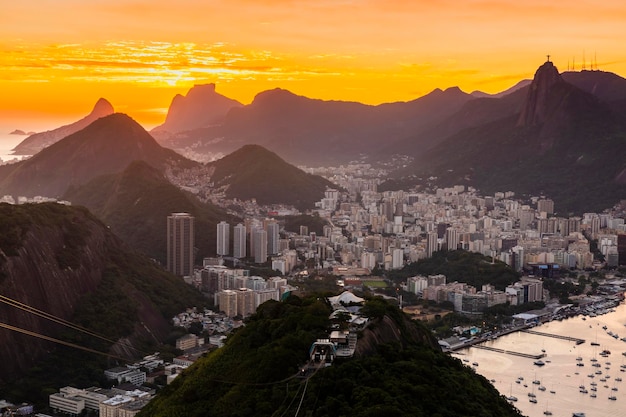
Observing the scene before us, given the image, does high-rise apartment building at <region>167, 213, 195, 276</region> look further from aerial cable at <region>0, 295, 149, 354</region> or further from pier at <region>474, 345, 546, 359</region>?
pier at <region>474, 345, 546, 359</region>

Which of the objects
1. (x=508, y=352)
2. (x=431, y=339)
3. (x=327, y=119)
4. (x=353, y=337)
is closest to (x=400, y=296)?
(x=508, y=352)

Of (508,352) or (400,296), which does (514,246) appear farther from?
(508,352)

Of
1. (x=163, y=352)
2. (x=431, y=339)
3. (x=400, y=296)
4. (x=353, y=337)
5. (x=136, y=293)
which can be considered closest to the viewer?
(x=353, y=337)

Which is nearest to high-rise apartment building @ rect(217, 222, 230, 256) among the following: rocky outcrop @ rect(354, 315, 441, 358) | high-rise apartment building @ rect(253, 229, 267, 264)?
high-rise apartment building @ rect(253, 229, 267, 264)

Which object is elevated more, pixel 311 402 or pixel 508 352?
pixel 311 402

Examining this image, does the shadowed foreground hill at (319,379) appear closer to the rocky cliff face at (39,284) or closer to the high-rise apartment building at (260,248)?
the rocky cliff face at (39,284)

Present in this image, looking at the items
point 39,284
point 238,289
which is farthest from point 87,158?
point 39,284

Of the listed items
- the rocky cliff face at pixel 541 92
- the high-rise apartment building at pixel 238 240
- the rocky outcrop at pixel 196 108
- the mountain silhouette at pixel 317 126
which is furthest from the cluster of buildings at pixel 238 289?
the rocky outcrop at pixel 196 108
